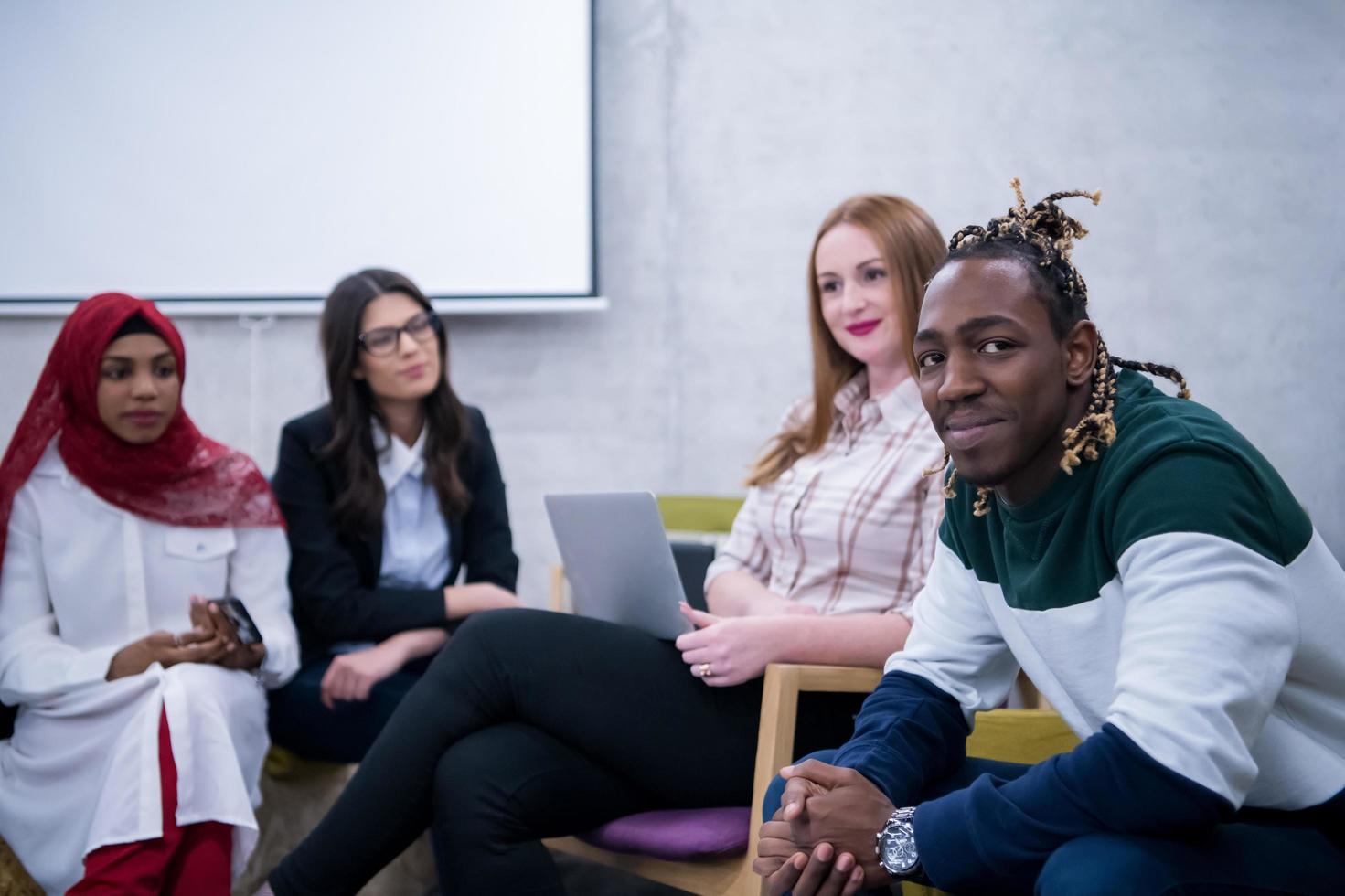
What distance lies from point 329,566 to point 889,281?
118cm

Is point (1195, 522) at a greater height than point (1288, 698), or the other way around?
point (1195, 522)

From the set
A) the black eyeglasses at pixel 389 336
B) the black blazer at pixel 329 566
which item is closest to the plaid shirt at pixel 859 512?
the black blazer at pixel 329 566

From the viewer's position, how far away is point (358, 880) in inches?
63.7

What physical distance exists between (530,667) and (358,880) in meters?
0.36

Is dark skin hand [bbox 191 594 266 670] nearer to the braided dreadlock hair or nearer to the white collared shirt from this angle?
the white collared shirt

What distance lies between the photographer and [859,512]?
1.86m

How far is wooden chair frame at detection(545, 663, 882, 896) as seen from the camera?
1.59m

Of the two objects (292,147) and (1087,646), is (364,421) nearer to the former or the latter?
(292,147)

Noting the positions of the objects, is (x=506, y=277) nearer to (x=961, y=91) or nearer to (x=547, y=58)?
(x=547, y=58)

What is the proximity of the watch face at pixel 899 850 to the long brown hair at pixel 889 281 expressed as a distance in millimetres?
846

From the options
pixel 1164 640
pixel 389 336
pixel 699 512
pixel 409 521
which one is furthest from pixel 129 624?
pixel 1164 640

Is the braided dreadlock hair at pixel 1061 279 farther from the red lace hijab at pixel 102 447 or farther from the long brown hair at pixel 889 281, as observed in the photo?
the red lace hijab at pixel 102 447

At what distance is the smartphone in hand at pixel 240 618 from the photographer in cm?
202

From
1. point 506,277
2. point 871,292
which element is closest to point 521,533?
point 506,277
